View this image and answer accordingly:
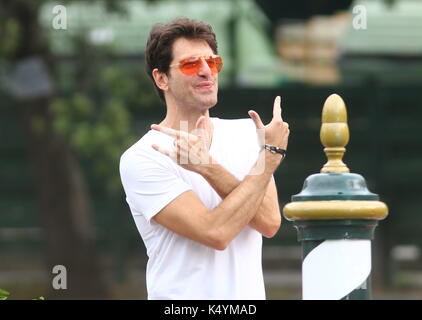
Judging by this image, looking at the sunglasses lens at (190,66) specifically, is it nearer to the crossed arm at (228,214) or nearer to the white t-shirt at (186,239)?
the white t-shirt at (186,239)

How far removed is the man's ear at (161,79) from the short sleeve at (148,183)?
0.26 metres

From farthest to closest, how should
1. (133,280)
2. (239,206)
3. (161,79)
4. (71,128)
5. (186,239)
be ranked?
(133,280), (71,128), (161,79), (186,239), (239,206)

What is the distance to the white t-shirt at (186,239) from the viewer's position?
3.78 meters

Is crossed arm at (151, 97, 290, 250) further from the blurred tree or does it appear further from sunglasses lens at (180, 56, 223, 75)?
the blurred tree

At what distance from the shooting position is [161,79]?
4.04 m

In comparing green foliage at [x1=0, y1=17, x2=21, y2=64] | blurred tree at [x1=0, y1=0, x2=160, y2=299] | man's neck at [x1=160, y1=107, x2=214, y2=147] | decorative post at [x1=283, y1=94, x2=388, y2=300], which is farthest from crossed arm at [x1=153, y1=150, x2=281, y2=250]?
green foliage at [x1=0, y1=17, x2=21, y2=64]

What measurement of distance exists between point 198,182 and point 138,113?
933 centimetres

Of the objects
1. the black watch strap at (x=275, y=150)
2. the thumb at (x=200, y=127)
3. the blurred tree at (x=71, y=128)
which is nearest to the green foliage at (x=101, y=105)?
the blurred tree at (x=71, y=128)

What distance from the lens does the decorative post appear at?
370 cm

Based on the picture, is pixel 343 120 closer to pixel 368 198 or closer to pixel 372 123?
pixel 368 198

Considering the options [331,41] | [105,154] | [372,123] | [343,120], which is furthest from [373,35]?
[343,120]

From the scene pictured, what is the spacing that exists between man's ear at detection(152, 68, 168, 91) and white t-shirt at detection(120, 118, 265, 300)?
170 millimetres

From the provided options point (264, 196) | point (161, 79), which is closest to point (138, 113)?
point (161, 79)

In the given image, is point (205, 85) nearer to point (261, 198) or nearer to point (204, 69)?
point (204, 69)
